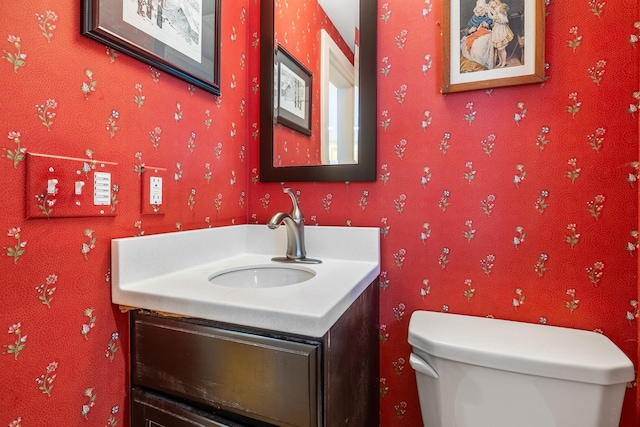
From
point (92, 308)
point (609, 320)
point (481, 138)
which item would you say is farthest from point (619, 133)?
point (92, 308)

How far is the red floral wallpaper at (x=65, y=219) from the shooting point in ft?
2.00

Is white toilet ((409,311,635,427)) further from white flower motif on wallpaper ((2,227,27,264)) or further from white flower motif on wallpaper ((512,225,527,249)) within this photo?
white flower motif on wallpaper ((2,227,27,264))

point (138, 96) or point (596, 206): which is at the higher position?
point (138, 96)

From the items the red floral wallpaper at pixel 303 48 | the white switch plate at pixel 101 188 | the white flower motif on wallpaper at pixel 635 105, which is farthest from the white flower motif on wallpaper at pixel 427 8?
the white switch plate at pixel 101 188

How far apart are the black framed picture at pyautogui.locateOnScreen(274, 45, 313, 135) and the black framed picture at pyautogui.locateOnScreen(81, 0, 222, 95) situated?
242mm

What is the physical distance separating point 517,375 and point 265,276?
74 centimetres

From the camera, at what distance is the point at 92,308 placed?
744mm

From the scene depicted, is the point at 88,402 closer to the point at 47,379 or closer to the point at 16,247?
the point at 47,379

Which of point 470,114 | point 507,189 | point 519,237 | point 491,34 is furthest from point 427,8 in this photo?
point 519,237

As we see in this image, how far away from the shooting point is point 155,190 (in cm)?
89

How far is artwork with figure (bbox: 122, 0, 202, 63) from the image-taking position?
2.69 ft

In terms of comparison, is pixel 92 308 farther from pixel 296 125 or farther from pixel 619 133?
pixel 619 133

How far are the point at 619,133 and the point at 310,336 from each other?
3.23ft

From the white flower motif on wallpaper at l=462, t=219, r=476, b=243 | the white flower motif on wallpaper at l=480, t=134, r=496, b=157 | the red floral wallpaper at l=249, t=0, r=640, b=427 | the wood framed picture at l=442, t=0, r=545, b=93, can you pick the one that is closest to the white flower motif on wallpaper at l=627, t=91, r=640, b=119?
the red floral wallpaper at l=249, t=0, r=640, b=427
